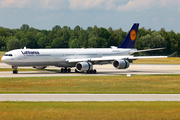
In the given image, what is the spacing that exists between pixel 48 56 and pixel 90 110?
1323 inches

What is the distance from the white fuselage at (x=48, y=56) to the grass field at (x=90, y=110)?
2841 centimetres

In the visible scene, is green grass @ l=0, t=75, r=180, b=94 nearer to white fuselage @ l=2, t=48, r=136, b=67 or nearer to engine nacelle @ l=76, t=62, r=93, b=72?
white fuselage @ l=2, t=48, r=136, b=67

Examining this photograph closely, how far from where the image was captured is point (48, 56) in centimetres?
5159

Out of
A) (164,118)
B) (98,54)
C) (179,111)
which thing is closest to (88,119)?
(164,118)

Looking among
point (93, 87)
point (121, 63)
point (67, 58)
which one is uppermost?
point (67, 58)

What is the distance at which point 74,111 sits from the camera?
1864cm

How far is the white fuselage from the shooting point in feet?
161

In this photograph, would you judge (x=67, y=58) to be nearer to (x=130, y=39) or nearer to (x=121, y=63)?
(x=121, y=63)

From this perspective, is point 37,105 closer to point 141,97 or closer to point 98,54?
point 141,97

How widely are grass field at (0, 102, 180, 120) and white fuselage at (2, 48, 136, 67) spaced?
28411mm

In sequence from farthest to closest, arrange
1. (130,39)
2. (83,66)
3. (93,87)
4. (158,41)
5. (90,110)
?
(158,41) → (130,39) → (83,66) → (93,87) → (90,110)

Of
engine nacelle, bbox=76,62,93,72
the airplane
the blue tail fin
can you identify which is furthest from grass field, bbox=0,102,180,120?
the blue tail fin

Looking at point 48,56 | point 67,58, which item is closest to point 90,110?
point 48,56

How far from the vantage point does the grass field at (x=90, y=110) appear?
17234 millimetres
